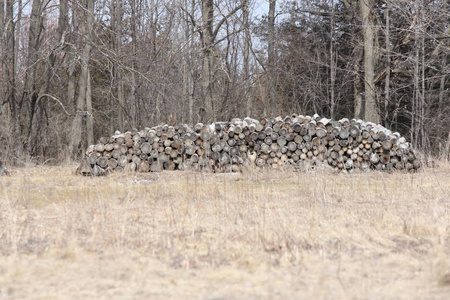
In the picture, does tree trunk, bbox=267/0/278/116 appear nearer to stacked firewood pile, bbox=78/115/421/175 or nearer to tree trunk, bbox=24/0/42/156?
stacked firewood pile, bbox=78/115/421/175

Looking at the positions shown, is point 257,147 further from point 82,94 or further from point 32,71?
point 82,94

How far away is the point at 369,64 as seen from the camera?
16453 millimetres

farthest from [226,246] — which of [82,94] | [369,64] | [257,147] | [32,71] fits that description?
[369,64]

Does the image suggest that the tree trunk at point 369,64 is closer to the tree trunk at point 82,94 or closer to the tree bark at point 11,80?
the tree trunk at point 82,94

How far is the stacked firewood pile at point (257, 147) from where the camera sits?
10641 millimetres

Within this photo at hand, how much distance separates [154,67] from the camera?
1540 centimetres

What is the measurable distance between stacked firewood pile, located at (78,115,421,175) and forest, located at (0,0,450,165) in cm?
152

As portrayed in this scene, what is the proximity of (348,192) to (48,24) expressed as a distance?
72.7ft

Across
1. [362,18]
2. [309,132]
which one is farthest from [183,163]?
[362,18]

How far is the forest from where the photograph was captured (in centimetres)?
1280

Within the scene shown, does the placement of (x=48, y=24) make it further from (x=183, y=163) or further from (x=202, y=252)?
(x=202, y=252)

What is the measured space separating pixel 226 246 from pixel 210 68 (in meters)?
11.4

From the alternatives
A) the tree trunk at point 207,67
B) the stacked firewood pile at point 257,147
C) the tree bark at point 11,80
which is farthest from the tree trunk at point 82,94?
the stacked firewood pile at point 257,147

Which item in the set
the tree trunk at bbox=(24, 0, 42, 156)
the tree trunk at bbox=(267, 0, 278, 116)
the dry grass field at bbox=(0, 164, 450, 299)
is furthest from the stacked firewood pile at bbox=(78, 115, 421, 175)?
the tree trunk at bbox=(267, 0, 278, 116)
